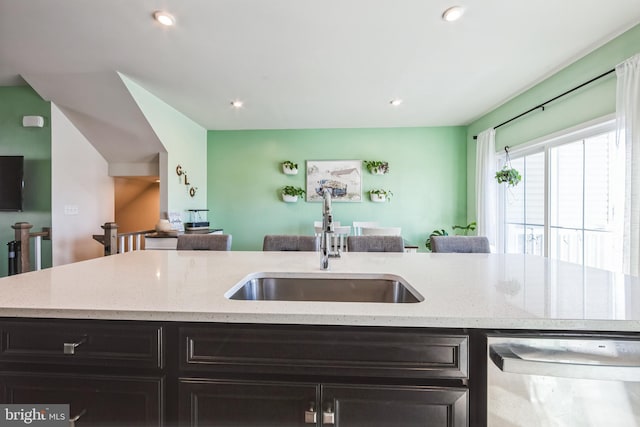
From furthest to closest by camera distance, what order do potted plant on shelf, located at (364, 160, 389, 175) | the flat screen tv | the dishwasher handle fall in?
potted plant on shelf, located at (364, 160, 389, 175) < the flat screen tv < the dishwasher handle

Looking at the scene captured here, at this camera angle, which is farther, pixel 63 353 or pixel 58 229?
pixel 58 229

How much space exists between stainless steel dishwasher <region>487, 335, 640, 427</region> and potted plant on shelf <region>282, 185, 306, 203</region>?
4.15 m

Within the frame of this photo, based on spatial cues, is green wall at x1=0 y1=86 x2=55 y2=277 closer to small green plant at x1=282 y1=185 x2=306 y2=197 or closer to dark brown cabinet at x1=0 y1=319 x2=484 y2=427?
small green plant at x1=282 y1=185 x2=306 y2=197

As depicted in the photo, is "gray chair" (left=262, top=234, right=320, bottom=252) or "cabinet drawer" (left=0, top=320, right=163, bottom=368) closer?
"cabinet drawer" (left=0, top=320, right=163, bottom=368)

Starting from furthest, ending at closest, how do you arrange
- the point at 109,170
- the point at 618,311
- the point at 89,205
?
the point at 109,170 → the point at 89,205 → the point at 618,311

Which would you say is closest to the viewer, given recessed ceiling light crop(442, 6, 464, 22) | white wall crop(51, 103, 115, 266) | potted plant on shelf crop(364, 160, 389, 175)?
recessed ceiling light crop(442, 6, 464, 22)

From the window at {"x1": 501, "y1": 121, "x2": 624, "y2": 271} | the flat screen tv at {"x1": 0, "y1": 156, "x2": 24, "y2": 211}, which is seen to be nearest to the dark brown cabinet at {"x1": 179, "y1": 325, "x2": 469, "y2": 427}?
the window at {"x1": 501, "y1": 121, "x2": 624, "y2": 271}

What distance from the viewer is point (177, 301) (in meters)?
0.82

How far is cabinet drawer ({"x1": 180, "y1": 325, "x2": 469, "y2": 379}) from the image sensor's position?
73 centimetres

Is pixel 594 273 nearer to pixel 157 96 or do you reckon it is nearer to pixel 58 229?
pixel 157 96

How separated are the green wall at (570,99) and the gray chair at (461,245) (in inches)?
65.4

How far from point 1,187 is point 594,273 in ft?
18.2

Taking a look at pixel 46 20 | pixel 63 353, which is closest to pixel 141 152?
pixel 46 20

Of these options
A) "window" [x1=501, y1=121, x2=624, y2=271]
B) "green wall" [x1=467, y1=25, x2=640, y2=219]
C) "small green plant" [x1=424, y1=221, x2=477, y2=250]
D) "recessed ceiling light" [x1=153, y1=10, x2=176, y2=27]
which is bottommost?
"small green plant" [x1=424, y1=221, x2=477, y2=250]
